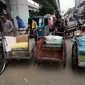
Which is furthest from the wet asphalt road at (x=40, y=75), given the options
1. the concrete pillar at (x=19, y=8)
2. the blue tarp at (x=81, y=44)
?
the concrete pillar at (x=19, y=8)

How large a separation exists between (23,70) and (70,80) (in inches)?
61.9

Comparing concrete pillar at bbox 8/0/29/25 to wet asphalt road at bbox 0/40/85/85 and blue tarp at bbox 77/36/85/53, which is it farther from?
blue tarp at bbox 77/36/85/53

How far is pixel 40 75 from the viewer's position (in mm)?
5039

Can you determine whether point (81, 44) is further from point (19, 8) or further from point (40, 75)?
point (19, 8)

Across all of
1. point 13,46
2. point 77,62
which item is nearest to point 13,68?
point 13,46

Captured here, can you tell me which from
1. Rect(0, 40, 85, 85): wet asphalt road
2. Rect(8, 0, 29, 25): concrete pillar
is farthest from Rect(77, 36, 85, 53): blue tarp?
Rect(8, 0, 29, 25): concrete pillar

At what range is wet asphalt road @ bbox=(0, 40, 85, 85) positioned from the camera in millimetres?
4566

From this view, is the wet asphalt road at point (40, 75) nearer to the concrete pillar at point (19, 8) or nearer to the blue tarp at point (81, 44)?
the blue tarp at point (81, 44)

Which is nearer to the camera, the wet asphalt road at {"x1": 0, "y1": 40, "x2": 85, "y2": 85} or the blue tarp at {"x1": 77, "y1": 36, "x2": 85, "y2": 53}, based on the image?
the wet asphalt road at {"x1": 0, "y1": 40, "x2": 85, "y2": 85}

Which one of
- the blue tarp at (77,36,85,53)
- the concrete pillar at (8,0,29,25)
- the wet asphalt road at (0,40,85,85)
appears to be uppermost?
the concrete pillar at (8,0,29,25)

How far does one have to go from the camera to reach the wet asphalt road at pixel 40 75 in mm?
4566

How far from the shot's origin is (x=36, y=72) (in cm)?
529

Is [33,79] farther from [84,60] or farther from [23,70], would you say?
[84,60]

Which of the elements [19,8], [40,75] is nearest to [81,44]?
[40,75]
